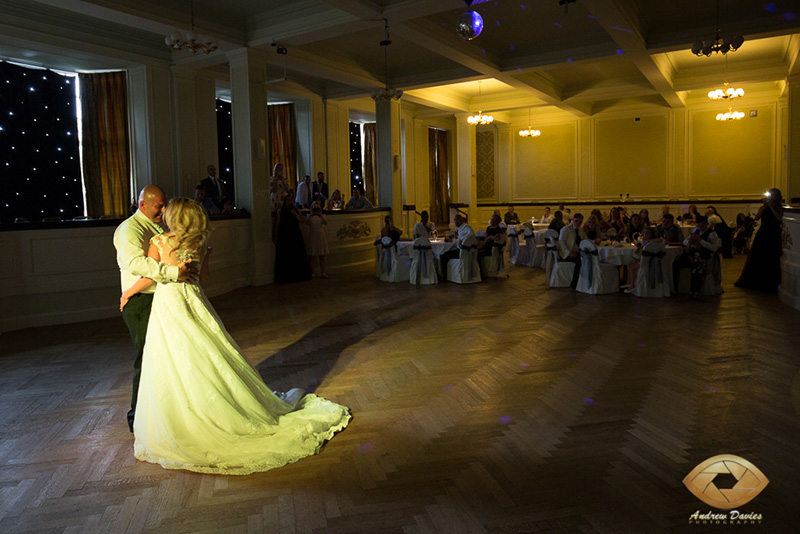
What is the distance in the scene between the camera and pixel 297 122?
1243 centimetres

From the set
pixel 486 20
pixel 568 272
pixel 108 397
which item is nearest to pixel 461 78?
pixel 486 20

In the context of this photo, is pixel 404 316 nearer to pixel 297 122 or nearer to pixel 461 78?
pixel 461 78

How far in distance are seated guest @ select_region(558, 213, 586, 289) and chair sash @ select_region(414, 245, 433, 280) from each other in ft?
6.40

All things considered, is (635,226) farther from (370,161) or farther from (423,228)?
(370,161)

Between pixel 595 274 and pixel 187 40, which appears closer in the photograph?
pixel 187 40

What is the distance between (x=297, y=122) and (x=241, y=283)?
4788 millimetres

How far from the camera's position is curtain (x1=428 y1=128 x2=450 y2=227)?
1798cm

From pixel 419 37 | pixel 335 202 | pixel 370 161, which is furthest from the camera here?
pixel 370 161

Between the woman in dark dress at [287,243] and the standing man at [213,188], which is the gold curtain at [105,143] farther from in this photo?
the woman in dark dress at [287,243]

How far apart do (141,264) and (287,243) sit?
245 inches

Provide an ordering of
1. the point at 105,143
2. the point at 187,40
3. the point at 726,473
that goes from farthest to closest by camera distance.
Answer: the point at 105,143
the point at 187,40
the point at 726,473

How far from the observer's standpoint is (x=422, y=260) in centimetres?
910

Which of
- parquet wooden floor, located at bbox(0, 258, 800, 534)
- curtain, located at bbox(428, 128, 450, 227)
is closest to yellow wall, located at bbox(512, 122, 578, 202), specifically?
curtain, located at bbox(428, 128, 450, 227)

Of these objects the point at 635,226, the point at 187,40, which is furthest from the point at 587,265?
the point at 187,40
